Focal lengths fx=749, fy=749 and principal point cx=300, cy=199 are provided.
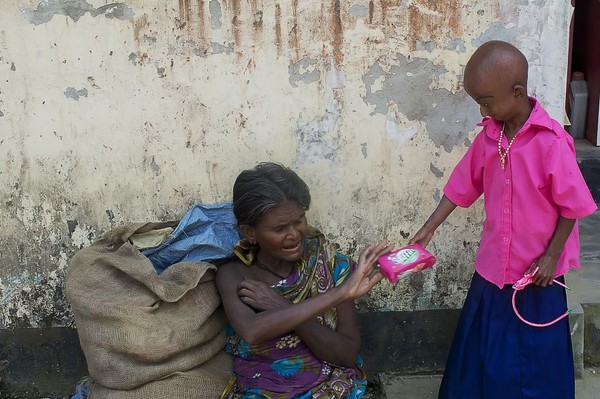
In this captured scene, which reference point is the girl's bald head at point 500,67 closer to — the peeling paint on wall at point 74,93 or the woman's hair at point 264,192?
the woman's hair at point 264,192

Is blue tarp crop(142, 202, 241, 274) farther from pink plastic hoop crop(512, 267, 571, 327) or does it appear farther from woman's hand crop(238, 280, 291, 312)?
pink plastic hoop crop(512, 267, 571, 327)

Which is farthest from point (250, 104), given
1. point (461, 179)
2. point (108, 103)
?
point (461, 179)

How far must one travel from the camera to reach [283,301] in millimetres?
2588

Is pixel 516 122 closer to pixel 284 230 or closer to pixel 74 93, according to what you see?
pixel 284 230

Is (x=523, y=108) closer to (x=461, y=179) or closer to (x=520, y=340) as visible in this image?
(x=461, y=179)

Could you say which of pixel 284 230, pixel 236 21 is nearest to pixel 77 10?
pixel 236 21

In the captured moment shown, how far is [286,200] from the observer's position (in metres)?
2.53

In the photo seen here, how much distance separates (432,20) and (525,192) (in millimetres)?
901

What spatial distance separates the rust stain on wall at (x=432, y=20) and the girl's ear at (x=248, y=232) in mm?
1019

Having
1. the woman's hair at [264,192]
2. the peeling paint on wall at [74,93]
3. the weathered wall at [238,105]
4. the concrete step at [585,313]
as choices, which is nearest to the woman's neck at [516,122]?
the weathered wall at [238,105]

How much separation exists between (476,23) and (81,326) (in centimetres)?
190

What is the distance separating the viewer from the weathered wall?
9.71 ft

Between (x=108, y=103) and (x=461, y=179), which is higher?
(x=108, y=103)

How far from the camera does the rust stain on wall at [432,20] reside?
116 inches
